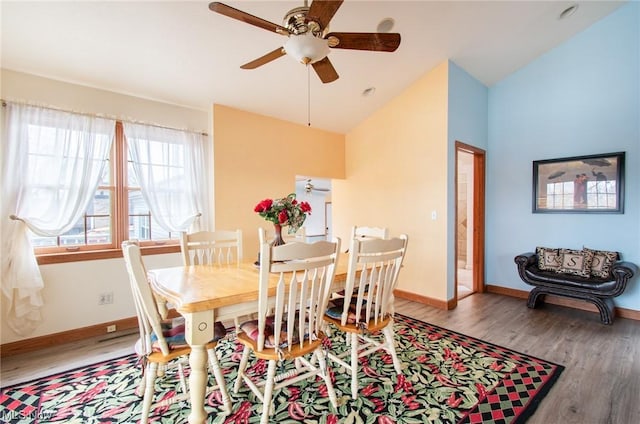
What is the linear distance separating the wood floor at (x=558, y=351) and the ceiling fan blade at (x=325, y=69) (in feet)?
8.58

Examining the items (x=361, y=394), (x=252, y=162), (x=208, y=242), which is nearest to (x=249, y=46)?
(x=252, y=162)

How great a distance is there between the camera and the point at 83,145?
2.79m

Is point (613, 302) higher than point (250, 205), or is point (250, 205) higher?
point (250, 205)

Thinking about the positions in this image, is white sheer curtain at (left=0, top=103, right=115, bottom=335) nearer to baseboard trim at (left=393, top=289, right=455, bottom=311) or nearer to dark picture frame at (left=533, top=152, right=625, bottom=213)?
baseboard trim at (left=393, top=289, right=455, bottom=311)

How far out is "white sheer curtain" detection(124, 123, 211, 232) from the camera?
3.15 m

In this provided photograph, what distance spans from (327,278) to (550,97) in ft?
13.7

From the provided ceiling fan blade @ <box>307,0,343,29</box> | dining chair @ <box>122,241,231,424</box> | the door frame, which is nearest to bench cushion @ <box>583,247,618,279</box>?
the door frame

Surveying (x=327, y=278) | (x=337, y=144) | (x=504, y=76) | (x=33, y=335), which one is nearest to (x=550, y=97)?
(x=504, y=76)

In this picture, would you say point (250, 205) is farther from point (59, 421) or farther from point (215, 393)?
point (59, 421)

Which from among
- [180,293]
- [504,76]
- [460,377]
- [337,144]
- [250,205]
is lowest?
[460,377]

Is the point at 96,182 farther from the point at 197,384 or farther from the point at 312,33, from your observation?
the point at 312,33

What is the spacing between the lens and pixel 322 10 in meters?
1.56

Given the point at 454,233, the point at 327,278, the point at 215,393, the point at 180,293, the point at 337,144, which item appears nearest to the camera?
the point at 180,293

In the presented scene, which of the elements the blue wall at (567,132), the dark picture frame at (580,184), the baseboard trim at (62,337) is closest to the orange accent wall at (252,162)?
the baseboard trim at (62,337)
